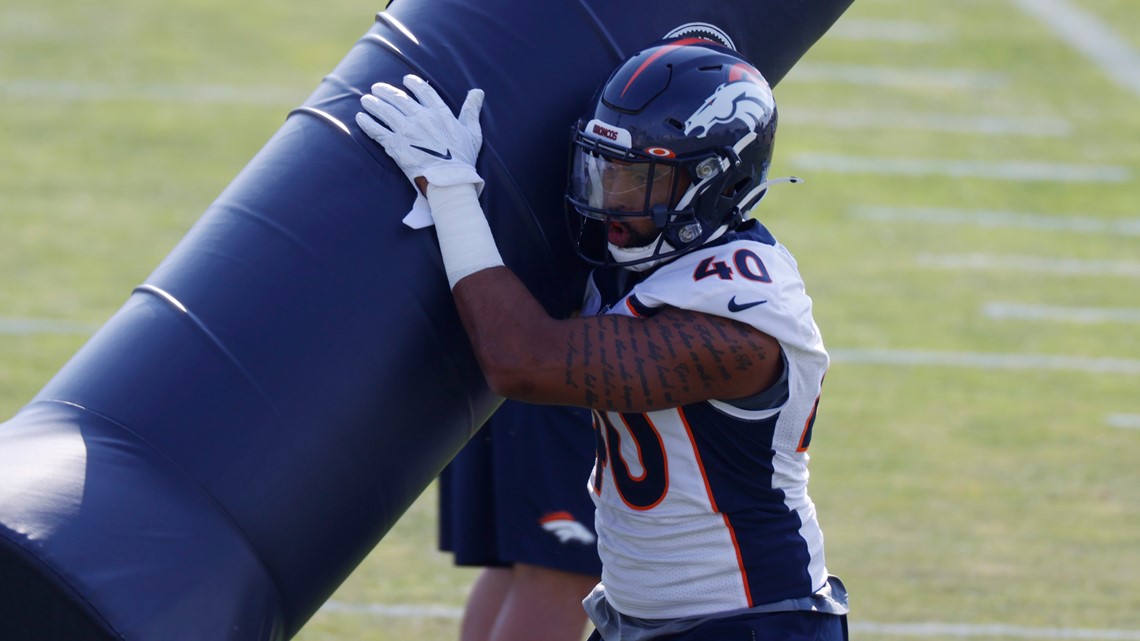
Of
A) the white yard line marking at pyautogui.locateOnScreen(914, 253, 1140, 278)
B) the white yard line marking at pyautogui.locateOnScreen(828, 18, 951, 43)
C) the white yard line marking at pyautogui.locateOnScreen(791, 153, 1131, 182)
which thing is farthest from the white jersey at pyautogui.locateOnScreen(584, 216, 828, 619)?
the white yard line marking at pyautogui.locateOnScreen(828, 18, 951, 43)

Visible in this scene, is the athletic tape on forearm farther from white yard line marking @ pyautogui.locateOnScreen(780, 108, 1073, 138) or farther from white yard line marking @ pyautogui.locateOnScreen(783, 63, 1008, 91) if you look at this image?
white yard line marking @ pyautogui.locateOnScreen(783, 63, 1008, 91)

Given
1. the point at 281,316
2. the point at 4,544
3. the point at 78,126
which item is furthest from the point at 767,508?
the point at 78,126

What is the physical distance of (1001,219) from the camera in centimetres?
920

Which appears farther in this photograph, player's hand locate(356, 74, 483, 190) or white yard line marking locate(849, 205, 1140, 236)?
white yard line marking locate(849, 205, 1140, 236)

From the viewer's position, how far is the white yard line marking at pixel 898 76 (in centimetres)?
1173

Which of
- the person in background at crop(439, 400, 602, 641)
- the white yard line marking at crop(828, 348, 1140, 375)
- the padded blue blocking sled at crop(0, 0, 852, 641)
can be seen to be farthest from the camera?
the white yard line marking at crop(828, 348, 1140, 375)

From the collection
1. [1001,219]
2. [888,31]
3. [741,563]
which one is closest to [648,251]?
[741,563]

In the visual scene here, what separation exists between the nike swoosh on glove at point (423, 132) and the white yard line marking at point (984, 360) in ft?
15.0

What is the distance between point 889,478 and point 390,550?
2.01m

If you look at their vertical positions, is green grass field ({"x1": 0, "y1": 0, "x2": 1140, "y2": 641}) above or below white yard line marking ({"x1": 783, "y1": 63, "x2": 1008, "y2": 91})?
above

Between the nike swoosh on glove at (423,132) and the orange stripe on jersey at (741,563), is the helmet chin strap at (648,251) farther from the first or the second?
the orange stripe on jersey at (741,563)

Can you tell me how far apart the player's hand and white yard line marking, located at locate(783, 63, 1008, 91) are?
911cm

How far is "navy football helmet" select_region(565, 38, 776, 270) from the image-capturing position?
2859mm

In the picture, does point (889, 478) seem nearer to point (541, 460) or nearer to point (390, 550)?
point (390, 550)
